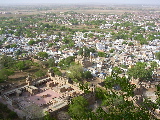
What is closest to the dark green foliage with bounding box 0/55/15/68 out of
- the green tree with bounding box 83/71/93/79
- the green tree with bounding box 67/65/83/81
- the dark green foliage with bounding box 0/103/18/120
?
the green tree with bounding box 67/65/83/81

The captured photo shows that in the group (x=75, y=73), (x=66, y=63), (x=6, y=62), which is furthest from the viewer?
(x=66, y=63)

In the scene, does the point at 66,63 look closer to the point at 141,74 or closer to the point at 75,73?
the point at 75,73

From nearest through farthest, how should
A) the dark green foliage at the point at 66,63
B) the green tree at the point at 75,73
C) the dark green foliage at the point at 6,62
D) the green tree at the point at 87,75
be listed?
the green tree at the point at 75,73 < the green tree at the point at 87,75 < the dark green foliage at the point at 6,62 < the dark green foliage at the point at 66,63

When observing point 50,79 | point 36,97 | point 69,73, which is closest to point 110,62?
point 69,73

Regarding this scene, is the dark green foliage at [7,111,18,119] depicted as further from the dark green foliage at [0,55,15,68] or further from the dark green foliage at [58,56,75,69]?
the dark green foliage at [0,55,15,68]

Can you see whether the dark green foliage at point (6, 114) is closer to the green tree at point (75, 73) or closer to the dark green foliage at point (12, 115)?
the dark green foliage at point (12, 115)

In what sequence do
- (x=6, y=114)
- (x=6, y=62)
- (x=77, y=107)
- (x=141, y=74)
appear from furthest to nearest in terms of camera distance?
(x=6, y=62) → (x=141, y=74) → (x=6, y=114) → (x=77, y=107)

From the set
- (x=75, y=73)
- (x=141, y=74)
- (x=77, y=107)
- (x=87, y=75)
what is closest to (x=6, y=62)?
(x=75, y=73)

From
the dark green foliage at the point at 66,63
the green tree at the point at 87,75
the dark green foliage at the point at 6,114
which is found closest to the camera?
the dark green foliage at the point at 6,114

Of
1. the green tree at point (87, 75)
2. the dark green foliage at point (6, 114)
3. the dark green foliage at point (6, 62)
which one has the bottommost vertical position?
the green tree at point (87, 75)

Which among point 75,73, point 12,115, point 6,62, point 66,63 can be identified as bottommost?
point 66,63

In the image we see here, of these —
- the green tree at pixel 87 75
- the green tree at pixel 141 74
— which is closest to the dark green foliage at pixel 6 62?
the green tree at pixel 87 75
